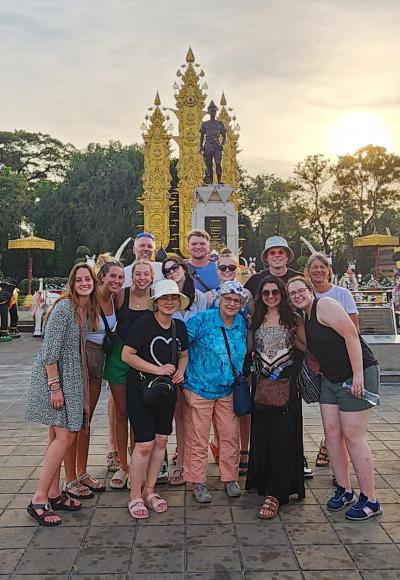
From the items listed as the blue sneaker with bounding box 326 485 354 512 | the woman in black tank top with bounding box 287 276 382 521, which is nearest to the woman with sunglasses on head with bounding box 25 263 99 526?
the woman in black tank top with bounding box 287 276 382 521

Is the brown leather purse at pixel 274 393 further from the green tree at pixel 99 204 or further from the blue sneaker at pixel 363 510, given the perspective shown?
the green tree at pixel 99 204

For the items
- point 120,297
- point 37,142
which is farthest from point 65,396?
point 37,142

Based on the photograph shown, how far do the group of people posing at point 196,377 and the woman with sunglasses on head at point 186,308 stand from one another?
0.05 feet

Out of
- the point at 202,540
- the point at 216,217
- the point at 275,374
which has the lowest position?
the point at 202,540

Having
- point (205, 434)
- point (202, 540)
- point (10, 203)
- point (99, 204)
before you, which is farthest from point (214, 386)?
point (10, 203)

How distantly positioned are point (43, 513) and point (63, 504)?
0.78 ft

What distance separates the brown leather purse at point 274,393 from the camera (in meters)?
3.90

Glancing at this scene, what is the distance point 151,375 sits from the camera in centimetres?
380

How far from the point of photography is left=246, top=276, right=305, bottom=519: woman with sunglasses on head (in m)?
3.91

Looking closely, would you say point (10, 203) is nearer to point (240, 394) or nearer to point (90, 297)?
point (90, 297)

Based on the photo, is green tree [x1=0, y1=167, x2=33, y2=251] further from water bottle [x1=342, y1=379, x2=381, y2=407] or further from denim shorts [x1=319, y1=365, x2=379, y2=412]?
water bottle [x1=342, y1=379, x2=381, y2=407]

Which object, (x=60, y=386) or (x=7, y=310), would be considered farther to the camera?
(x=7, y=310)

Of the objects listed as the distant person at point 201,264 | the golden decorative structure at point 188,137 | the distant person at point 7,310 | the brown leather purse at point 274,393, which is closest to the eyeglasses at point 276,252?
the distant person at point 201,264

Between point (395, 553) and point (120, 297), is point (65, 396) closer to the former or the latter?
point (120, 297)
